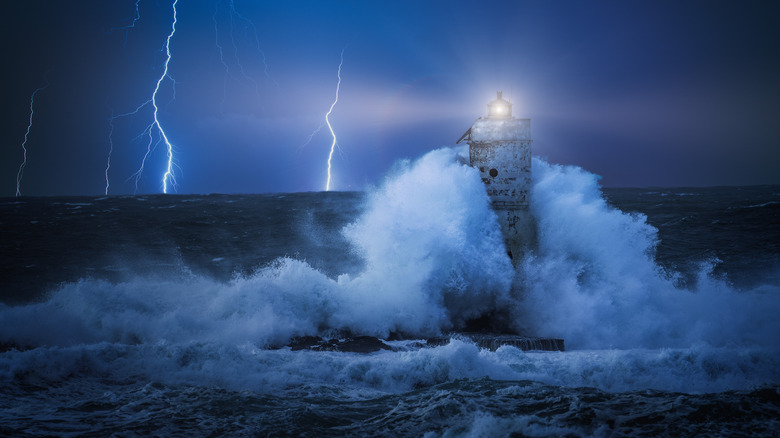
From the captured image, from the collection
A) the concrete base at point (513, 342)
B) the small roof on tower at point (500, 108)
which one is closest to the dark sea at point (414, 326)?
the concrete base at point (513, 342)

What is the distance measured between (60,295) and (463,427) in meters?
10.2

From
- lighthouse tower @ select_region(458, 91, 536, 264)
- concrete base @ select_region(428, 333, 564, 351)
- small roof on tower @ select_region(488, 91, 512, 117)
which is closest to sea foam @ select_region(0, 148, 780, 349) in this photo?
lighthouse tower @ select_region(458, 91, 536, 264)

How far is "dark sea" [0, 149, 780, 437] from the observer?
589 centimetres

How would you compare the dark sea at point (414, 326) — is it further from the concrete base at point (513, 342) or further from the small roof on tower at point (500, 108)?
the small roof on tower at point (500, 108)

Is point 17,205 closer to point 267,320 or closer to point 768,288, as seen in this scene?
point 267,320

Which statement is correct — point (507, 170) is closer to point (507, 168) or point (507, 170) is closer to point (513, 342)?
point (507, 168)

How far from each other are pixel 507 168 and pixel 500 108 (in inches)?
65.6

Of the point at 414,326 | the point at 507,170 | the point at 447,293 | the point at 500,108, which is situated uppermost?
the point at 500,108

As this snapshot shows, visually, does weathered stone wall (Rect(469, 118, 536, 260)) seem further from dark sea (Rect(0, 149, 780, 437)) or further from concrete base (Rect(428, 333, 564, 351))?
concrete base (Rect(428, 333, 564, 351))

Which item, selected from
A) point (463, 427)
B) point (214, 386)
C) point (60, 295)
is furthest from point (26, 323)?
point (463, 427)

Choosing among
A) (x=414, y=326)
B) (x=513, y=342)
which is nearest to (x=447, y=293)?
(x=414, y=326)

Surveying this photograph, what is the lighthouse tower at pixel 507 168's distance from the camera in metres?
13.5

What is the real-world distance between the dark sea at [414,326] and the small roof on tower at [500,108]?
1.65 meters

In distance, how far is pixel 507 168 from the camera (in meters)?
13.7
